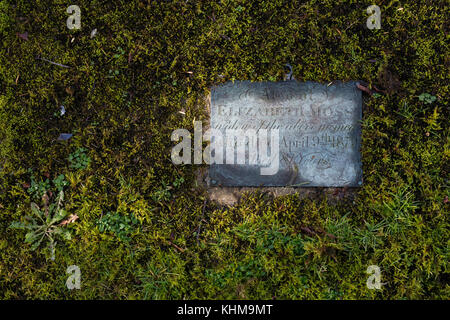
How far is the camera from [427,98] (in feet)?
10.3

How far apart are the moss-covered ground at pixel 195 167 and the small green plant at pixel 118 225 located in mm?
11

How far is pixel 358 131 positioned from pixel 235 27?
1.80m

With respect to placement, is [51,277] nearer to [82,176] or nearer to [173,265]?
[82,176]

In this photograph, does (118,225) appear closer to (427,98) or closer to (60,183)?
(60,183)

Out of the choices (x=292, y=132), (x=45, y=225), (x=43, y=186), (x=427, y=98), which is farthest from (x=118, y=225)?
(x=427, y=98)

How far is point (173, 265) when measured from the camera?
3.14m

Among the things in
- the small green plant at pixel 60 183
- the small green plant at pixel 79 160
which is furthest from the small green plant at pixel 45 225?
the small green plant at pixel 79 160

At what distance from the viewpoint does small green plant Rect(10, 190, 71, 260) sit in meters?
3.17

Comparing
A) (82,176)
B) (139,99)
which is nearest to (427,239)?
(139,99)

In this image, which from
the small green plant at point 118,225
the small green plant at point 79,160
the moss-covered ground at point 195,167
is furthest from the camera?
the small green plant at point 79,160

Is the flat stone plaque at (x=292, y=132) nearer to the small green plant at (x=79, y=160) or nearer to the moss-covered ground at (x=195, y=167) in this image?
the moss-covered ground at (x=195, y=167)

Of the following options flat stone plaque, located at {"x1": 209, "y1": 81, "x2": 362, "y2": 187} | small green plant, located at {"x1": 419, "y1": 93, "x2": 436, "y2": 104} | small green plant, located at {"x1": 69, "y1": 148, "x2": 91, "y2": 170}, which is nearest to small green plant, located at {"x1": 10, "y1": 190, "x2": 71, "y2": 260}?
small green plant, located at {"x1": 69, "y1": 148, "x2": 91, "y2": 170}

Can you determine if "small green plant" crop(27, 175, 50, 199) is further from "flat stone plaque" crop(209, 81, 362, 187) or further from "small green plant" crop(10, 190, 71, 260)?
"flat stone plaque" crop(209, 81, 362, 187)

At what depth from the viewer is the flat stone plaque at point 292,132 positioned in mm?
3160
